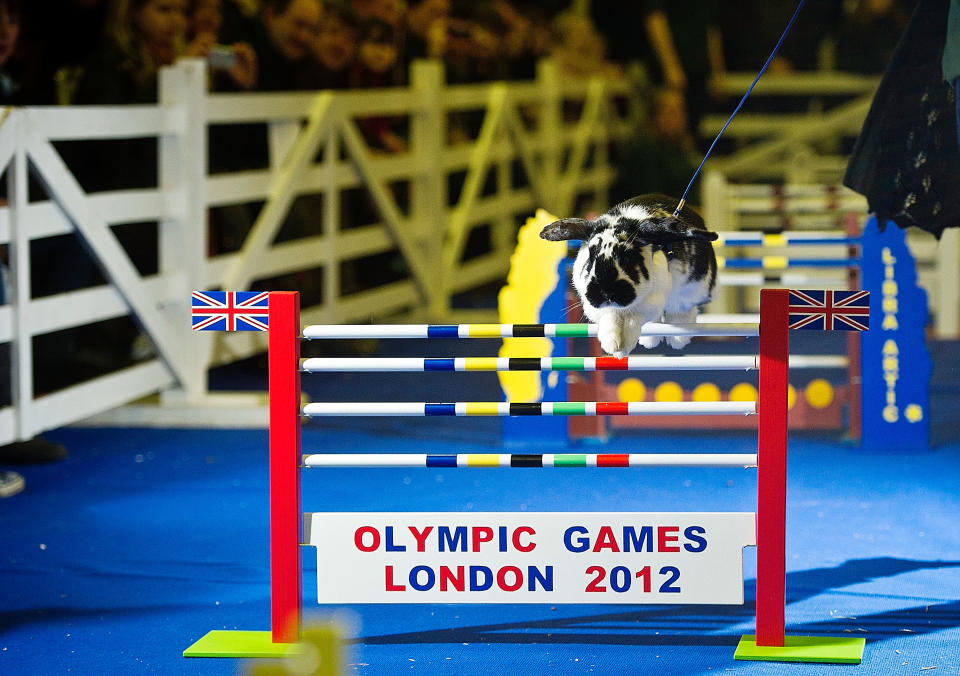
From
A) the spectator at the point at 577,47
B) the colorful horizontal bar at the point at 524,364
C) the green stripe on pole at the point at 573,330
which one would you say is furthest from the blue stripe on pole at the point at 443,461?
the spectator at the point at 577,47

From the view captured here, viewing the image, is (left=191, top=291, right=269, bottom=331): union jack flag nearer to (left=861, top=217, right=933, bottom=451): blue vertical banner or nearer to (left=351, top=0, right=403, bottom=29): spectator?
(left=861, top=217, right=933, bottom=451): blue vertical banner

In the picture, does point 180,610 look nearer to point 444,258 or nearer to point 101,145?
point 101,145

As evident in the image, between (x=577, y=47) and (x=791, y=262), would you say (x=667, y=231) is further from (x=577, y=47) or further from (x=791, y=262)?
(x=577, y=47)

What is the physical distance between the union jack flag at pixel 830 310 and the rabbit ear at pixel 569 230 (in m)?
0.39

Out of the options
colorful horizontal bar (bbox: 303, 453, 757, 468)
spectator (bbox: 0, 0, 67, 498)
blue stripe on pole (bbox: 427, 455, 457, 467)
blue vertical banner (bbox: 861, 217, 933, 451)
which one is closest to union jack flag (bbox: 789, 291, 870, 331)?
colorful horizontal bar (bbox: 303, 453, 757, 468)

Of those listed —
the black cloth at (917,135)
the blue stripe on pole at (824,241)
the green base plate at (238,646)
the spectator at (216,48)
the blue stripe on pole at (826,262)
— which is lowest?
the green base plate at (238,646)

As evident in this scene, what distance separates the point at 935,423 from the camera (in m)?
4.80

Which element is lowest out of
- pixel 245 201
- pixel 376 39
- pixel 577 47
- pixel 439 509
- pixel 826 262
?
pixel 439 509

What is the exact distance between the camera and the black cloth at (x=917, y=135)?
3023mm

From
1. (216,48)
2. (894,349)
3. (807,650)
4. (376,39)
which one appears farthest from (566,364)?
(376,39)

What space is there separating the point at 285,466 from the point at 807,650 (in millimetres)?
1027

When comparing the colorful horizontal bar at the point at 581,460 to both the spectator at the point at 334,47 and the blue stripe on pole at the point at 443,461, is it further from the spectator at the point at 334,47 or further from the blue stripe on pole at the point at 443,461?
the spectator at the point at 334,47

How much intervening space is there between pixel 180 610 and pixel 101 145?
8.35 feet

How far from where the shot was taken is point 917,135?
10.0 ft
